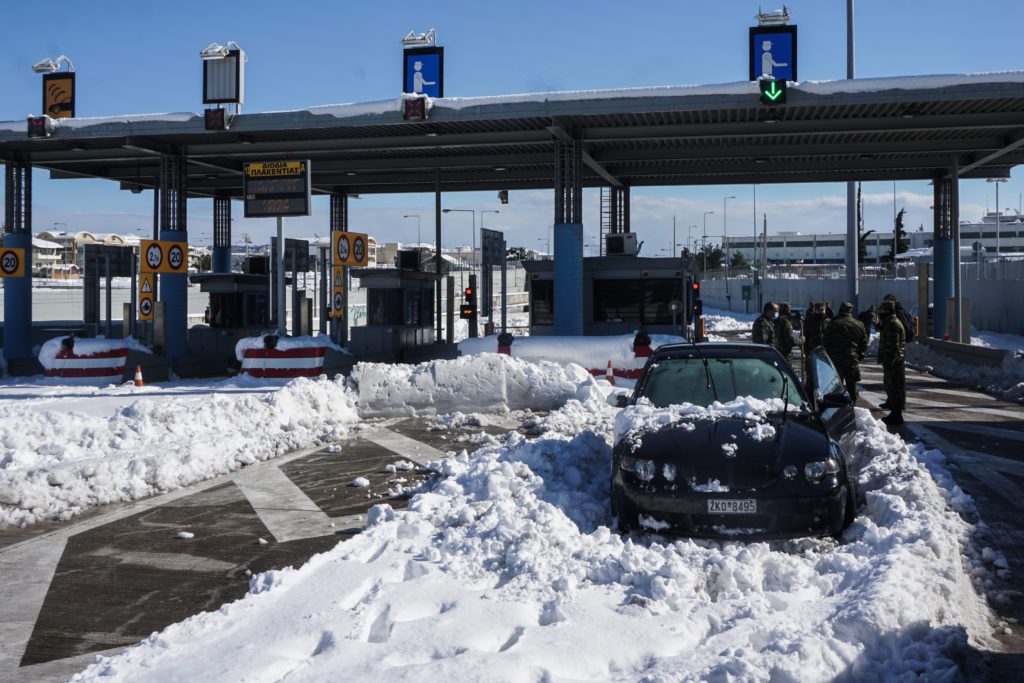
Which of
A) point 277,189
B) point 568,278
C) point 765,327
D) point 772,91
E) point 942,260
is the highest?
point 772,91

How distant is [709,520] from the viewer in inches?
254

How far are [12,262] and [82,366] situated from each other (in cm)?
754

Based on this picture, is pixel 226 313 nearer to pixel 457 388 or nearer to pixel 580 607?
pixel 457 388

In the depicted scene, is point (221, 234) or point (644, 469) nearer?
point (644, 469)

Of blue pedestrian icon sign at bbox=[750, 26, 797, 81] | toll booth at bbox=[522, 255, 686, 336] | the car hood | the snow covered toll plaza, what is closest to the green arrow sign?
the snow covered toll plaza

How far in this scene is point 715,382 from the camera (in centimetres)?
838

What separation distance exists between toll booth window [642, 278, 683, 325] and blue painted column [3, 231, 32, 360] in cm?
1716

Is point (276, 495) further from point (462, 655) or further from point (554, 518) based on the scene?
point (462, 655)

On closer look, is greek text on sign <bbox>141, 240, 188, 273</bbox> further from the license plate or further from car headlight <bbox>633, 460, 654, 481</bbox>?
the license plate

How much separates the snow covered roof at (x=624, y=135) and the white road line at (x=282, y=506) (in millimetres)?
13323

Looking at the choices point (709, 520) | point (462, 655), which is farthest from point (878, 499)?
point (462, 655)

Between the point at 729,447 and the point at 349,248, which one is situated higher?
the point at 349,248

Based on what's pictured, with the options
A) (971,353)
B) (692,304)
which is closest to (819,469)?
(971,353)

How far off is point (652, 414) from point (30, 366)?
23.9 meters
